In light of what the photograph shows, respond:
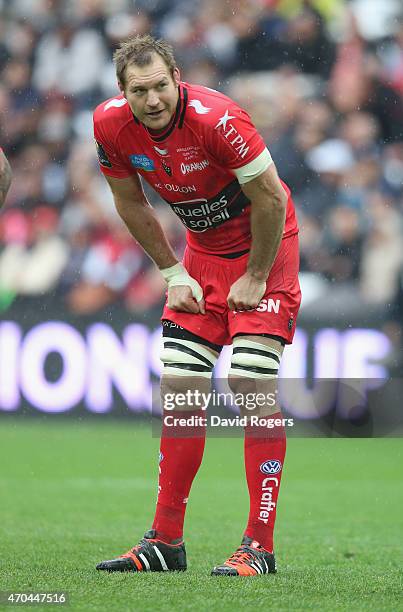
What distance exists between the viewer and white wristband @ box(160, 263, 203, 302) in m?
4.45

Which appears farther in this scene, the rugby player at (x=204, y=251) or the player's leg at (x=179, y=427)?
the player's leg at (x=179, y=427)

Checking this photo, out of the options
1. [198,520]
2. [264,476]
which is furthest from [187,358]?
[198,520]

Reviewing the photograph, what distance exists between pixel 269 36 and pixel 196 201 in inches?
287

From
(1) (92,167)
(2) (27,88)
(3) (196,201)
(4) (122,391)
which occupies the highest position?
(2) (27,88)

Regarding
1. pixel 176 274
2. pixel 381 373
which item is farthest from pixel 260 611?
pixel 381 373

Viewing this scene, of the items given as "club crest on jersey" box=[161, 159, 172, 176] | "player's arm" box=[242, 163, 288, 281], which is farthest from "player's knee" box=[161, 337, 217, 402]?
"club crest on jersey" box=[161, 159, 172, 176]

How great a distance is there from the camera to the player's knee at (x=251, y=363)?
4.28 m

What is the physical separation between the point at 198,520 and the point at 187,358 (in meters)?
1.77

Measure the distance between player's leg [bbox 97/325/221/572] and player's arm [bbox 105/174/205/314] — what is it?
124mm

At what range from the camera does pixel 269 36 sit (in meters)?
11.2

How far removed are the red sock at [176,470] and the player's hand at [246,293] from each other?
0.47 meters

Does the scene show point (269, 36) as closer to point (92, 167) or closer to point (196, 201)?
point (92, 167)

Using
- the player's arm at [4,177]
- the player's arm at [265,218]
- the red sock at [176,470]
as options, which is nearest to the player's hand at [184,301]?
the player's arm at [265,218]

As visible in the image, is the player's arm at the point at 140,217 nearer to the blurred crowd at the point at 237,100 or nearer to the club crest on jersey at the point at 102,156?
the club crest on jersey at the point at 102,156
